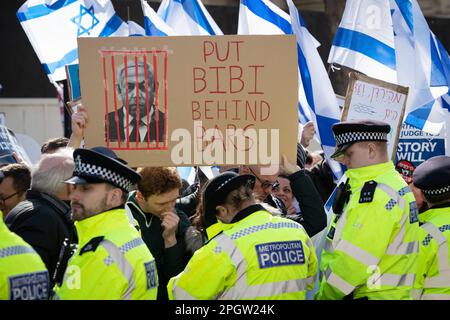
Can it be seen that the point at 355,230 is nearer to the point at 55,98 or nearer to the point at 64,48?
the point at 64,48

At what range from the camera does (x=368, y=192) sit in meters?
4.92

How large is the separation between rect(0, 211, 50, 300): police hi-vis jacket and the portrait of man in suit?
4.99 feet

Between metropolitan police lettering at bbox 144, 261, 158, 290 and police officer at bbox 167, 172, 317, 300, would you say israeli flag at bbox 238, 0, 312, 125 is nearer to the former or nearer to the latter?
police officer at bbox 167, 172, 317, 300

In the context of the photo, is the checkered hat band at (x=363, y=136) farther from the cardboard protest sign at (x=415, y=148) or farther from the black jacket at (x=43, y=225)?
the cardboard protest sign at (x=415, y=148)

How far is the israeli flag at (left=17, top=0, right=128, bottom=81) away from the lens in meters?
7.80

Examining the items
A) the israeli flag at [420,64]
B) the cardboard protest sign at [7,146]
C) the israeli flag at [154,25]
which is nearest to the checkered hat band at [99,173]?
the cardboard protest sign at [7,146]

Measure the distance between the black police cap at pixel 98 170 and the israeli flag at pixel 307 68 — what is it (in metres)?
2.74

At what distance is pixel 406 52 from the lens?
7832 millimetres

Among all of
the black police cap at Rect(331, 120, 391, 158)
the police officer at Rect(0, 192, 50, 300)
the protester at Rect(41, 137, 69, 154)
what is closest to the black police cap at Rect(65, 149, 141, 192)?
the police officer at Rect(0, 192, 50, 300)

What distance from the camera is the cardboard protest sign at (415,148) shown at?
24.3 feet

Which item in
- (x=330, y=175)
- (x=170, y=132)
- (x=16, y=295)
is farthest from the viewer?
(x=330, y=175)
